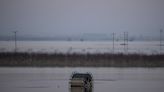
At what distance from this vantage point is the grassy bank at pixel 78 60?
27.4 ft

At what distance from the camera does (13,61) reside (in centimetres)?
850

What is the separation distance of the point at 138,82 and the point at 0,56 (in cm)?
420

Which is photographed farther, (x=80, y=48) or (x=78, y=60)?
(x=80, y=48)

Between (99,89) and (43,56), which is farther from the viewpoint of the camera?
(43,56)

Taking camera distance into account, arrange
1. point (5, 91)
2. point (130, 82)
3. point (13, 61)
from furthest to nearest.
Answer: point (13, 61) → point (130, 82) → point (5, 91)

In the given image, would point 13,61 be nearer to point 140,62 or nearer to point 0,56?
point 0,56

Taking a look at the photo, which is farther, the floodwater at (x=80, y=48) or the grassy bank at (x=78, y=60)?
the floodwater at (x=80, y=48)

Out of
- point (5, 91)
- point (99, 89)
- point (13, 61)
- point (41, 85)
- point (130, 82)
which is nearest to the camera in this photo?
point (5, 91)

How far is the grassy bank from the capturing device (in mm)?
8359

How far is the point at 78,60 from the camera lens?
8.72 metres

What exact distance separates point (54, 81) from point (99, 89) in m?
1.08

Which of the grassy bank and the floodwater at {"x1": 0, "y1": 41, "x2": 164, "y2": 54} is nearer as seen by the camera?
the grassy bank

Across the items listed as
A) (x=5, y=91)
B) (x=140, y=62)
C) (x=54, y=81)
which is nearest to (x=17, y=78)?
(x=54, y=81)

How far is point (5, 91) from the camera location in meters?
4.36
